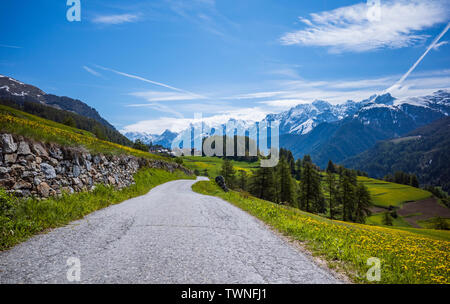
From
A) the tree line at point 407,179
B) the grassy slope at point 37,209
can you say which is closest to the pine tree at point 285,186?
the grassy slope at point 37,209

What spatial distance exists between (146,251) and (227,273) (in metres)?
2.56

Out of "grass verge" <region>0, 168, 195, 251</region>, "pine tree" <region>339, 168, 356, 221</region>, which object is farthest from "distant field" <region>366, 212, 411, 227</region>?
"grass verge" <region>0, 168, 195, 251</region>

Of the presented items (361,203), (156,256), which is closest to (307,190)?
(361,203)

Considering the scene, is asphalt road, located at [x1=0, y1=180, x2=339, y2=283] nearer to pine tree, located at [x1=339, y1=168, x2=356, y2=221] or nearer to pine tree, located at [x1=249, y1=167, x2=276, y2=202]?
pine tree, located at [x1=249, y1=167, x2=276, y2=202]

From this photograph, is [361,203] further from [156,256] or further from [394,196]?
[394,196]

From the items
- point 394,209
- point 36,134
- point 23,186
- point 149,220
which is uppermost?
point 36,134

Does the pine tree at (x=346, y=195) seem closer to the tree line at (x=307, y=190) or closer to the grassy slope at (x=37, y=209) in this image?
the tree line at (x=307, y=190)

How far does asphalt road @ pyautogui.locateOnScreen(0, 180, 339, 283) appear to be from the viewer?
5.02 m

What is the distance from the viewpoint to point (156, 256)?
620cm

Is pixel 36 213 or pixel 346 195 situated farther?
pixel 346 195
